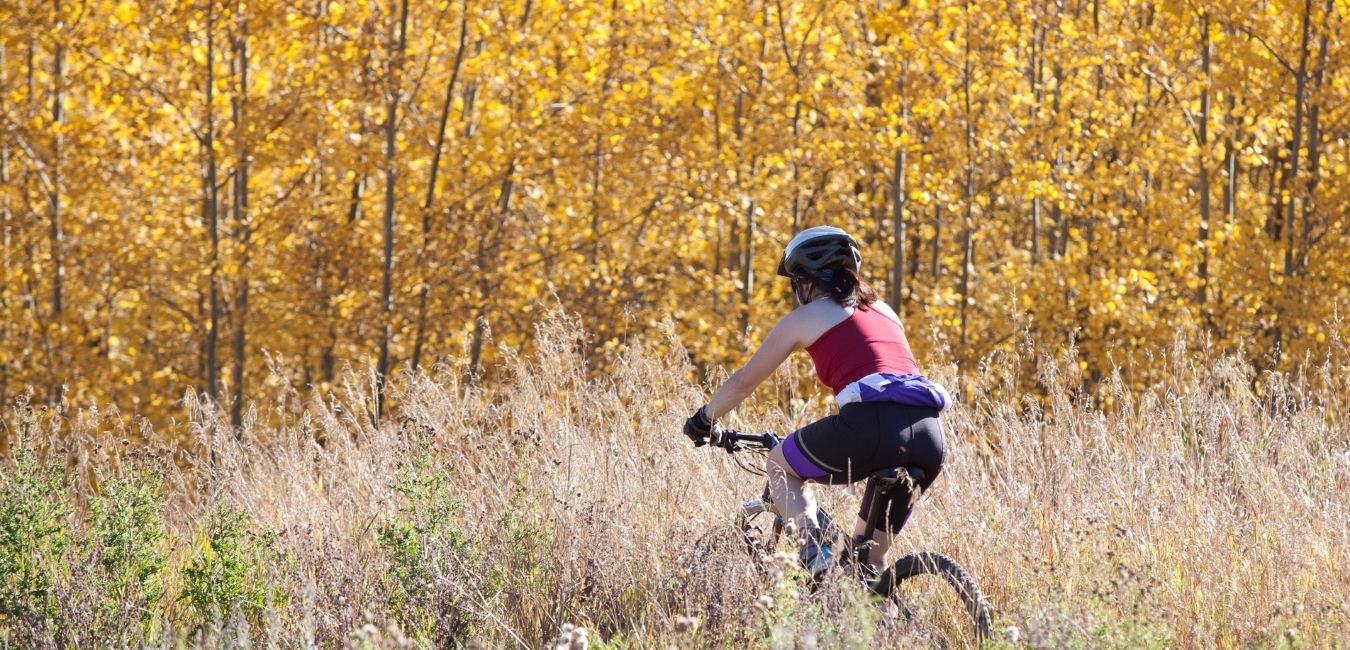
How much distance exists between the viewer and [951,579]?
4547mm

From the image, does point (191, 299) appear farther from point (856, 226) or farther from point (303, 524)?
point (303, 524)

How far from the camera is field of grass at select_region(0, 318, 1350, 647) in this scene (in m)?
4.60

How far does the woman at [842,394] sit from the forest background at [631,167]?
7.24 m

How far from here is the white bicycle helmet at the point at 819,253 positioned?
15.7 ft

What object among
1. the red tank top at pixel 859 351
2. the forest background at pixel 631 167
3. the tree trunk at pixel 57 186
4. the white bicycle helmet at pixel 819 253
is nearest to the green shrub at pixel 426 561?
the red tank top at pixel 859 351

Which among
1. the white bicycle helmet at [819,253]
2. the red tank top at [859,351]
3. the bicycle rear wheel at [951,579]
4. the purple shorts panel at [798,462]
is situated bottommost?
the bicycle rear wheel at [951,579]

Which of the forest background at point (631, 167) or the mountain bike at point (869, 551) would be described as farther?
the forest background at point (631, 167)

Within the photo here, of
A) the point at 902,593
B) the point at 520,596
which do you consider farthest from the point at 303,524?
the point at 902,593

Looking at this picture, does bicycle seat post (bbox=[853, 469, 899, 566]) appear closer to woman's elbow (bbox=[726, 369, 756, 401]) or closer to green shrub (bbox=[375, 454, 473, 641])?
woman's elbow (bbox=[726, 369, 756, 401])

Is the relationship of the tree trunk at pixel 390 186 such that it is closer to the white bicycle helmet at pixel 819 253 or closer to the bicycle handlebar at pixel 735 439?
the bicycle handlebar at pixel 735 439

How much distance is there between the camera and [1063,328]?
1291 cm

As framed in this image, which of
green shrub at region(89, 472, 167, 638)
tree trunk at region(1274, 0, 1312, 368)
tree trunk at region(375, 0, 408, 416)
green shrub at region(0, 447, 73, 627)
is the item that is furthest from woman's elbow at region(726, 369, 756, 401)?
tree trunk at region(375, 0, 408, 416)

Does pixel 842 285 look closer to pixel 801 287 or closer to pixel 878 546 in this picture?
pixel 801 287

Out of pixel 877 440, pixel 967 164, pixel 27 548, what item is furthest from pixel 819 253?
pixel 967 164
